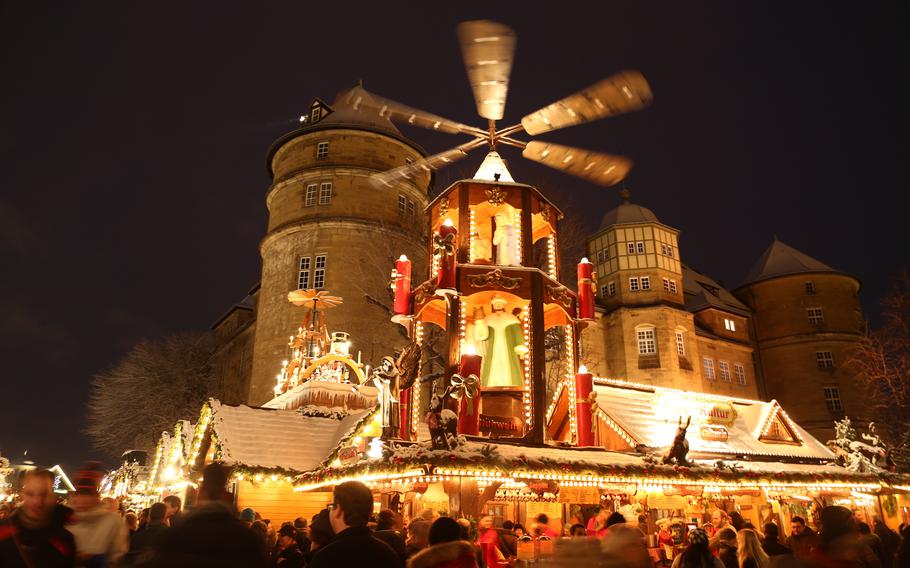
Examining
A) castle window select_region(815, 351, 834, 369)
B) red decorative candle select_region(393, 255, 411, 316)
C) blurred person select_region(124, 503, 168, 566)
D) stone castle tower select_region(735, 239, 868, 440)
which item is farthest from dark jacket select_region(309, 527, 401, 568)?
castle window select_region(815, 351, 834, 369)

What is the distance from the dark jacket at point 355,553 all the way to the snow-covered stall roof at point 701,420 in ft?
44.7

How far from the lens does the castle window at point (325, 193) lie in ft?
109

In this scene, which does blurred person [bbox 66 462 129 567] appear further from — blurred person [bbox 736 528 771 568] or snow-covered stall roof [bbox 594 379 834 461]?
snow-covered stall roof [bbox 594 379 834 461]

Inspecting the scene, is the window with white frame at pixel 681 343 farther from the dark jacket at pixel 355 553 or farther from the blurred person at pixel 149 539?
the dark jacket at pixel 355 553

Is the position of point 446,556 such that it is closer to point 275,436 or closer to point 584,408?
point 584,408

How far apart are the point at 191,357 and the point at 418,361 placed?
124 ft

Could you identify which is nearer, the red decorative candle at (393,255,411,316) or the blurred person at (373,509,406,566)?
the blurred person at (373,509,406,566)

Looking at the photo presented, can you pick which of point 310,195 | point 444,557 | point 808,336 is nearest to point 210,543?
point 444,557

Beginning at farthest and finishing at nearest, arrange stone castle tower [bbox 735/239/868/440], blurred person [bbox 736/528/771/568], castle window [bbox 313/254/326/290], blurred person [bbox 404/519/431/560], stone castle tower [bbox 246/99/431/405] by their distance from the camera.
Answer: stone castle tower [bbox 735/239/868/440], castle window [bbox 313/254/326/290], stone castle tower [bbox 246/99/431/405], blurred person [bbox 736/528/771/568], blurred person [bbox 404/519/431/560]

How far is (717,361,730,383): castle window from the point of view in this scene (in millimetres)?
44531

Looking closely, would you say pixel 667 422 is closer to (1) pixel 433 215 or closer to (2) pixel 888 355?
(1) pixel 433 215

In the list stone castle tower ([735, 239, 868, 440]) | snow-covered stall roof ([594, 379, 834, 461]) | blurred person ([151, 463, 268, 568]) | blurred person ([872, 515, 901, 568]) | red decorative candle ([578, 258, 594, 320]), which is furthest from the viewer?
stone castle tower ([735, 239, 868, 440])

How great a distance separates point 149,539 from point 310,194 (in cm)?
2930

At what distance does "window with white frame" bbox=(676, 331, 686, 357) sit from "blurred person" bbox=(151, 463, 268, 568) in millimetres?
40171
